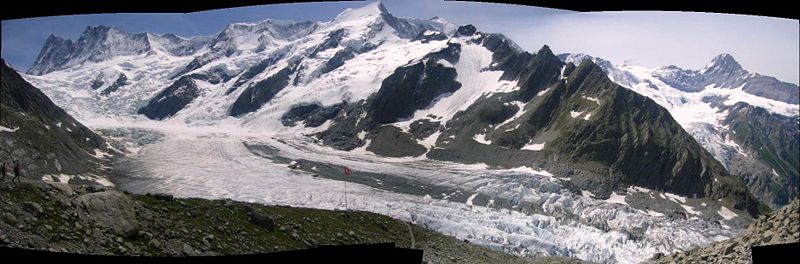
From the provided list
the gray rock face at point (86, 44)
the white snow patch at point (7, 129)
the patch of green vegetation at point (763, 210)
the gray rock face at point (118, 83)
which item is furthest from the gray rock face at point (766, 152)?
the white snow patch at point (7, 129)

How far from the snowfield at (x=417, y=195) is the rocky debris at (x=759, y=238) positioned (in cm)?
94

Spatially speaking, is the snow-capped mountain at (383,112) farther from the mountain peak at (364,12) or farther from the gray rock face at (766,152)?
the gray rock face at (766,152)

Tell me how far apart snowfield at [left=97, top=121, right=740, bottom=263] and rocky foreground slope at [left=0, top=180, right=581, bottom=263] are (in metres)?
0.52

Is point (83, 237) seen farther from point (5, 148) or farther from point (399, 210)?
point (399, 210)

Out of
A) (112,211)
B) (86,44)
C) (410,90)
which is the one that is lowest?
(112,211)

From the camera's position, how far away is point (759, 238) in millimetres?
4934

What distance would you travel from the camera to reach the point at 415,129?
29.1ft

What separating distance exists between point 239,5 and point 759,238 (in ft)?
16.0

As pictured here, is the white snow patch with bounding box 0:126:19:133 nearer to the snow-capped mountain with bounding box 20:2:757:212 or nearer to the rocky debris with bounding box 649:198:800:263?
the snow-capped mountain with bounding box 20:2:757:212

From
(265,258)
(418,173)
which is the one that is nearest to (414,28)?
(418,173)

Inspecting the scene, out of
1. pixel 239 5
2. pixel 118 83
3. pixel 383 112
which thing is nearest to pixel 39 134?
pixel 239 5

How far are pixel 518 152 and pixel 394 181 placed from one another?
344 centimetres

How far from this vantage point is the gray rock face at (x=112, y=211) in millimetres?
4188

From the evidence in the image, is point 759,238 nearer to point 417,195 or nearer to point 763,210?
point 417,195
